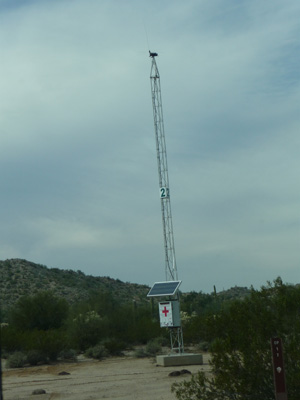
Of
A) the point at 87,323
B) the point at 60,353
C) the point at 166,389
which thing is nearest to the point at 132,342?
the point at 87,323

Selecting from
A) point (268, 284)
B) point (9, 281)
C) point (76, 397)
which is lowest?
point (76, 397)

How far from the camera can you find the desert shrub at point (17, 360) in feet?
112

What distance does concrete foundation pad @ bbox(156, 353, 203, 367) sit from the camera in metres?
27.0

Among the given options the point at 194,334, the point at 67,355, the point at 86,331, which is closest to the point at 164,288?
the point at 67,355

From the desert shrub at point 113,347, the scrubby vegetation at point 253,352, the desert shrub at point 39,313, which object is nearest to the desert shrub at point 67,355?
the desert shrub at point 113,347

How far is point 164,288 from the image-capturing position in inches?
1043

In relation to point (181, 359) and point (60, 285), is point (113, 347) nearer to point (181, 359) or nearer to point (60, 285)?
point (181, 359)

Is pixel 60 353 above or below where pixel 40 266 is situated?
below

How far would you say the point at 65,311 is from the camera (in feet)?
179

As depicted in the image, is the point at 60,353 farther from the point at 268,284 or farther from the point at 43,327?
the point at 268,284

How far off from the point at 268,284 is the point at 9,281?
2785 inches

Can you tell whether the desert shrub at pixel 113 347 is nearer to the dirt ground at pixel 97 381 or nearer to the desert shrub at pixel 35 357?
the dirt ground at pixel 97 381

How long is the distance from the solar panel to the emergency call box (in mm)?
689

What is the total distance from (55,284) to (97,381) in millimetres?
65292
